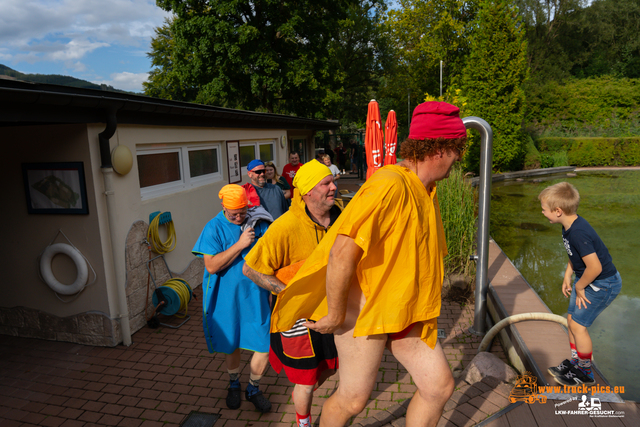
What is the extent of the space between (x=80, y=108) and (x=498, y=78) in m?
20.1

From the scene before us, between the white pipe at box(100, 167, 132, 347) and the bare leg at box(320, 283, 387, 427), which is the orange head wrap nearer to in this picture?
the bare leg at box(320, 283, 387, 427)

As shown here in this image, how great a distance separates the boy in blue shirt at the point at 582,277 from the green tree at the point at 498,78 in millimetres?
17503

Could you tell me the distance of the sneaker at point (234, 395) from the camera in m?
3.39

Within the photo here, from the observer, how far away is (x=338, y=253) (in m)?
1.72

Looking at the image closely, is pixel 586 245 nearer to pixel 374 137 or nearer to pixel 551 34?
pixel 374 137

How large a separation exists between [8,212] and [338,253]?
4699 millimetres

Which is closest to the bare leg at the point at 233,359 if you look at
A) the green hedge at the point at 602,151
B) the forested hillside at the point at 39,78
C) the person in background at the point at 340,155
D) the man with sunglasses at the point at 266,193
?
the man with sunglasses at the point at 266,193

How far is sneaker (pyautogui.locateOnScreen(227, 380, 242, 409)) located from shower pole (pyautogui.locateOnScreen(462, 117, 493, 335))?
256 cm

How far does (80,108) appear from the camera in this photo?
4062 millimetres

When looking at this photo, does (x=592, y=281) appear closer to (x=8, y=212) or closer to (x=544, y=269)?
(x=544, y=269)

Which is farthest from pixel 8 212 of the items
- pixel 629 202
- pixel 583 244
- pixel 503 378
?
pixel 629 202

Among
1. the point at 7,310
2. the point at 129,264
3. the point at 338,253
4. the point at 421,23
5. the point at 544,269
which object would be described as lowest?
the point at 544,269

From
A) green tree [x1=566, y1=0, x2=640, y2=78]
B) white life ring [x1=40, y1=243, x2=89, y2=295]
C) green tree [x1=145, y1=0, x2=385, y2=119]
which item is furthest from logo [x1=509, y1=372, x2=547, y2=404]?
green tree [x1=566, y1=0, x2=640, y2=78]

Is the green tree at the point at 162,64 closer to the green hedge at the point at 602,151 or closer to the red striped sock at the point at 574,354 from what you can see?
the green hedge at the point at 602,151
